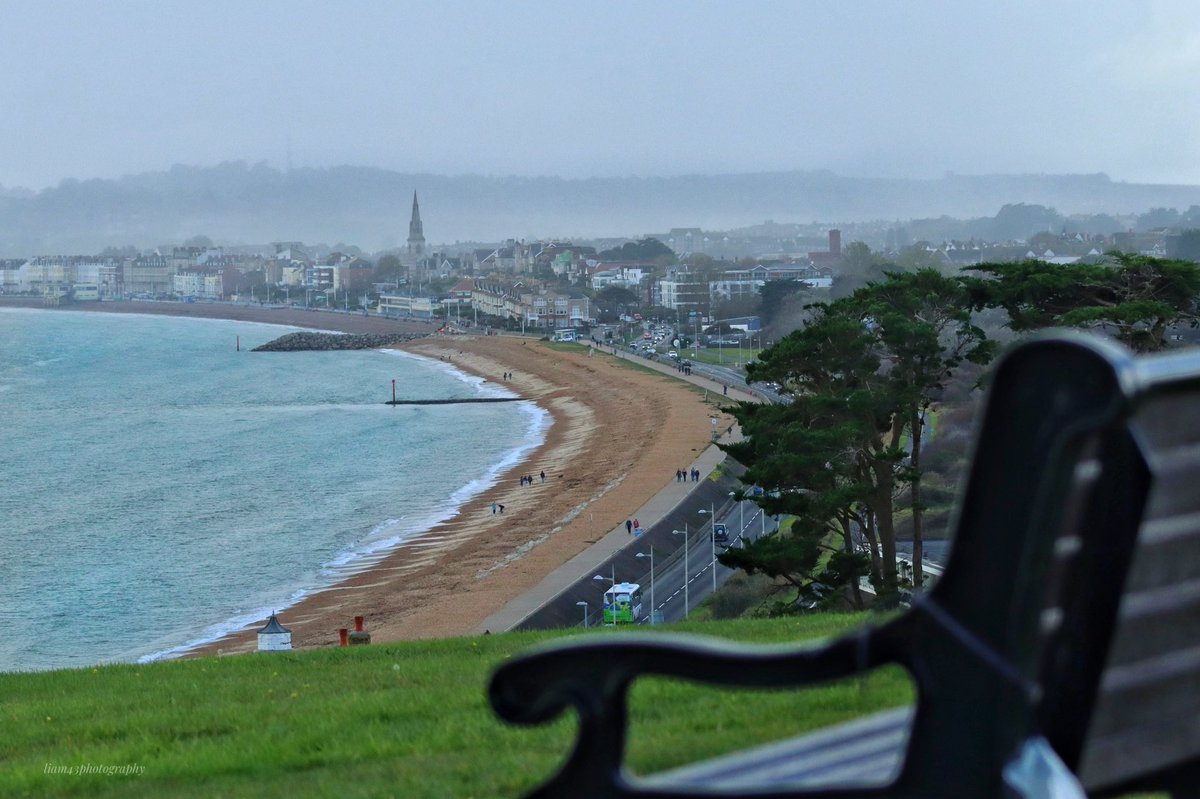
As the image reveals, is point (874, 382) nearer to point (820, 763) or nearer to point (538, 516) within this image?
point (538, 516)

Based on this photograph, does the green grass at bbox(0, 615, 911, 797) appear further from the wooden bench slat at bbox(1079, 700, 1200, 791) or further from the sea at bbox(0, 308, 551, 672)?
the sea at bbox(0, 308, 551, 672)

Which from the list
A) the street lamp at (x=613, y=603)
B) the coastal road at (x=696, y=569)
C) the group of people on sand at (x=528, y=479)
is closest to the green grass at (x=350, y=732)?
the street lamp at (x=613, y=603)

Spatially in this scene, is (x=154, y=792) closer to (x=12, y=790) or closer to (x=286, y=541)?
(x=12, y=790)

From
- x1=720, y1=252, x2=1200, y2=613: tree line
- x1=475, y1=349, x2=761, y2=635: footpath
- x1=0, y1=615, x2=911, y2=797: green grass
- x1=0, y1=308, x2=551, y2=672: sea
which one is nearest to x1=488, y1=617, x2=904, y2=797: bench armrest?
x1=0, y1=615, x2=911, y2=797: green grass

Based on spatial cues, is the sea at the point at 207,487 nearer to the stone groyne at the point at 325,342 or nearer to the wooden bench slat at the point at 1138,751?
the wooden bench slat at the point at 1138,751

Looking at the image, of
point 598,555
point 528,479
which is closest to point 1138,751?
point 598,555

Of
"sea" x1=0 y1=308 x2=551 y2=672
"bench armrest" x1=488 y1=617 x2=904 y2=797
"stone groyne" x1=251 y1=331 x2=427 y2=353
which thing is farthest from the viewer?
"stone groyne" x1=251 y1=331 x2=427 y2=353
